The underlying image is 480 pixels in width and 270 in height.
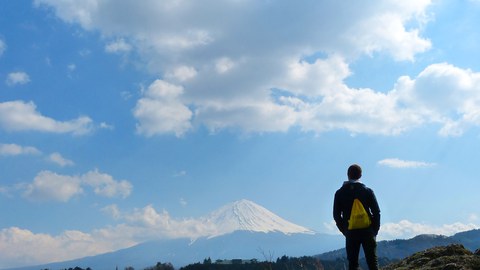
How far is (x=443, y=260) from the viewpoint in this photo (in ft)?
30.9

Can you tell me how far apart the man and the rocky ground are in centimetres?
102

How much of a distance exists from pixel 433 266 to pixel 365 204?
5.61 ft

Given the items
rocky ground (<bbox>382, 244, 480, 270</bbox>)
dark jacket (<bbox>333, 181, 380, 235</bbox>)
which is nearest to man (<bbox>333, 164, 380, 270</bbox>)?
dark jacket (<bbox>333, 181, 380, 235</bbox>)

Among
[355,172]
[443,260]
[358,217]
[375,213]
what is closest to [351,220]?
[358,217]

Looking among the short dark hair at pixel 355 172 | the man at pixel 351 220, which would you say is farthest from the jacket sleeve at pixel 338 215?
the short dark hair at pixel 355 172

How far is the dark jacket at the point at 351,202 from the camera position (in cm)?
986

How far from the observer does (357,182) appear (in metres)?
10.0

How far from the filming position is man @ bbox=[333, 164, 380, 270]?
9742 mm

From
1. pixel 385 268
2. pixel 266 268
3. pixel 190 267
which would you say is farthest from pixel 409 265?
pixel 190 267

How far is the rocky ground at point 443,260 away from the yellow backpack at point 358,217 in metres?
1.38

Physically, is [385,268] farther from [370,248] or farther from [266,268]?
[266,268]

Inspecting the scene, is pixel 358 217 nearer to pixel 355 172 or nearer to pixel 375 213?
pixel 375 213

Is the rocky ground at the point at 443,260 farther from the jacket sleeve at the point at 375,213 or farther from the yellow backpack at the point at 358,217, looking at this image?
the yellow backpack at the point at 358,217

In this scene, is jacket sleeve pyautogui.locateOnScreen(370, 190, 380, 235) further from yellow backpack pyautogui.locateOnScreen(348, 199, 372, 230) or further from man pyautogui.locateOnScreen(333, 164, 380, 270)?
yellow backpack pyautogui.locateOnScreen(348, 199, 372, 230)
